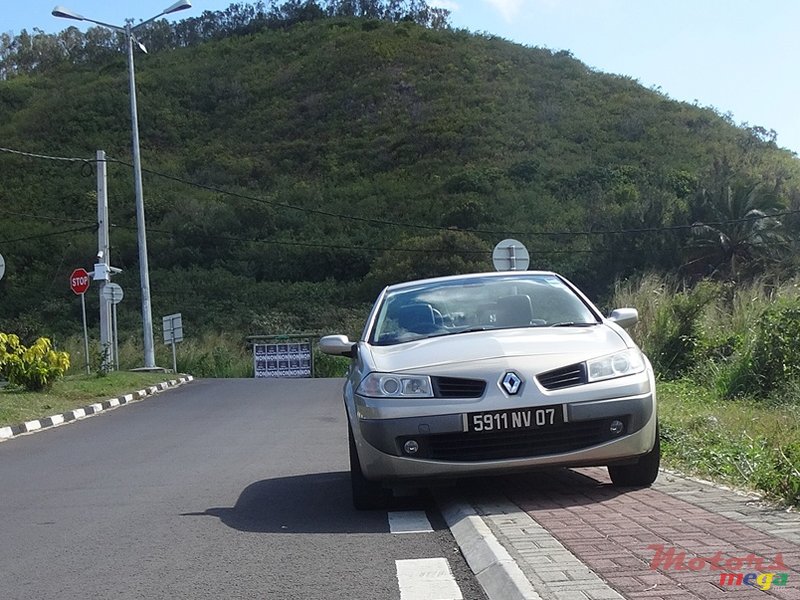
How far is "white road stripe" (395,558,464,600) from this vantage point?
4531 mm

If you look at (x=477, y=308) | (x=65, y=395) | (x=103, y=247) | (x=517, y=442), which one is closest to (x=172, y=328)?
(x=103, y=247)

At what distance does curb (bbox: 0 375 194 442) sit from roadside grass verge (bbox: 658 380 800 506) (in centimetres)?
897

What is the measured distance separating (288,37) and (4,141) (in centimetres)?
3480

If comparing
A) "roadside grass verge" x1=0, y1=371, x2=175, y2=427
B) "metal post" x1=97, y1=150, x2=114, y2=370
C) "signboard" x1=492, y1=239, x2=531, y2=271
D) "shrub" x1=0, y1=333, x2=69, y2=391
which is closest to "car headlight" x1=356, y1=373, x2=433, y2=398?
"roadside grass verge" x1=0, y1=371, x2=175, y2=427

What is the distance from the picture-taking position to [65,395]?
19.4m

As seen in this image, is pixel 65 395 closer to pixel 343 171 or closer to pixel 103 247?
pixel 103 247

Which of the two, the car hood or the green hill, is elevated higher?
the green hill

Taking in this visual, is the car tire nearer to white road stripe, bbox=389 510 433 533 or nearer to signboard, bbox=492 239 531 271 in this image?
white road stripe, bbox=389 510 433 533

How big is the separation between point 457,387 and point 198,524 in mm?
1935

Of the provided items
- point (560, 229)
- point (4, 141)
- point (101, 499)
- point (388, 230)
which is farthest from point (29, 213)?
point (101, 499)

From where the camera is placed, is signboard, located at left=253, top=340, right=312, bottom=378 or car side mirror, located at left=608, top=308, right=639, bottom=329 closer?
car side mirror, located at left=608, top=308, right=639, bottom=329

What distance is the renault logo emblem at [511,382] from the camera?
6.01 meters

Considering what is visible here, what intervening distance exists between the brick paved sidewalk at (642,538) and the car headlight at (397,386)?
81 cm

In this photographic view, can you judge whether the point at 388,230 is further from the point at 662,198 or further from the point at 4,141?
the point at 4,141
